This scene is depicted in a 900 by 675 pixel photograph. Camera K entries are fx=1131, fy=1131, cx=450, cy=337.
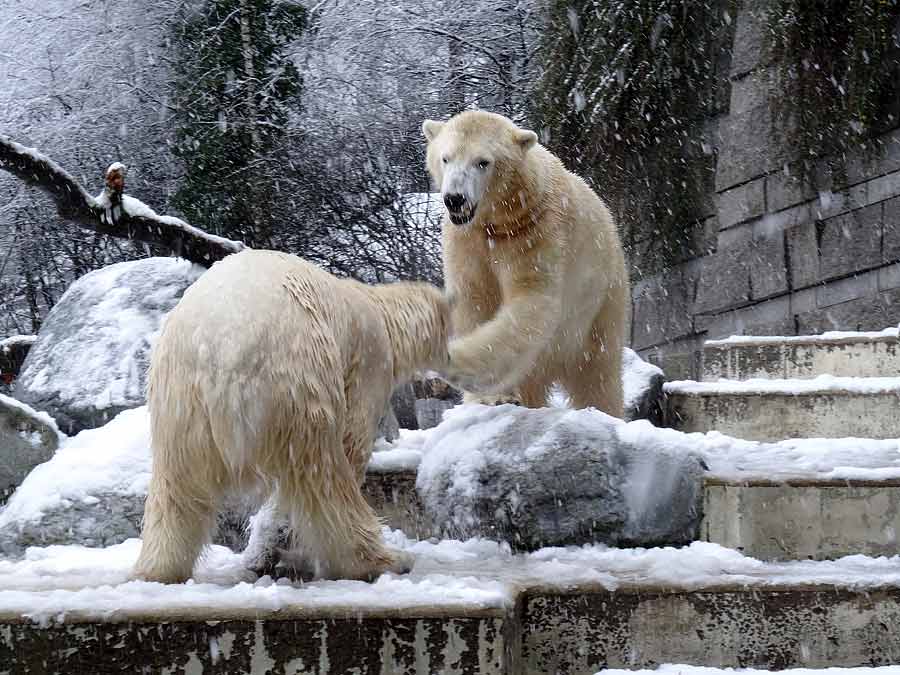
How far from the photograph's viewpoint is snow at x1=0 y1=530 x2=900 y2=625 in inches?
84.0

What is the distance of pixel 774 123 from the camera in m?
7.30

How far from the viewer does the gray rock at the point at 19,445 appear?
405cm

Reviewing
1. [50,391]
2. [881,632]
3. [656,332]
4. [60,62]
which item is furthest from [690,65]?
[60,62]

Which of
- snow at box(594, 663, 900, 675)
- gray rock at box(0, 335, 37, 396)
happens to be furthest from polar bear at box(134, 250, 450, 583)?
gray rock at box(0, 335, 37, 396)

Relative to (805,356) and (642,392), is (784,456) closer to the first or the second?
(642,392)

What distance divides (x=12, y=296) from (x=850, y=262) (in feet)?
34.2

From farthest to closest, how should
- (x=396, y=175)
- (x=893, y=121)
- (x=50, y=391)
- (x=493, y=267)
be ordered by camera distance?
(x=396, y=175) < (x=893, y=121) < (x=50, y=391) < (x=493, y=267)

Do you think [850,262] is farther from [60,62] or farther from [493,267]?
[60,62]

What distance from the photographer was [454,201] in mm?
3639

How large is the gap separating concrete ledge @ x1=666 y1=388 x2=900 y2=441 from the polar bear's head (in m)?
1.54

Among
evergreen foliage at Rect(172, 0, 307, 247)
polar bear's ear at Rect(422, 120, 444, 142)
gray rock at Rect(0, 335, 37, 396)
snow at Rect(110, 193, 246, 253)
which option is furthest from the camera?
evergreen foliage at Rect(172, 0, 307, 247)

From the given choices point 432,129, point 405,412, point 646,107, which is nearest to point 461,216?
point 432,129

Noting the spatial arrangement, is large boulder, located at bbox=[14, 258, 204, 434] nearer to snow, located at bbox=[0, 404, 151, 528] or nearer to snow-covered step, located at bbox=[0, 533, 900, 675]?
snow, located at bbox=[0, 404, 151, 528]

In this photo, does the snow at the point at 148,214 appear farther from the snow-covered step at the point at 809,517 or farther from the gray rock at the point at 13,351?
the snow-covered step at the point at 809,517
